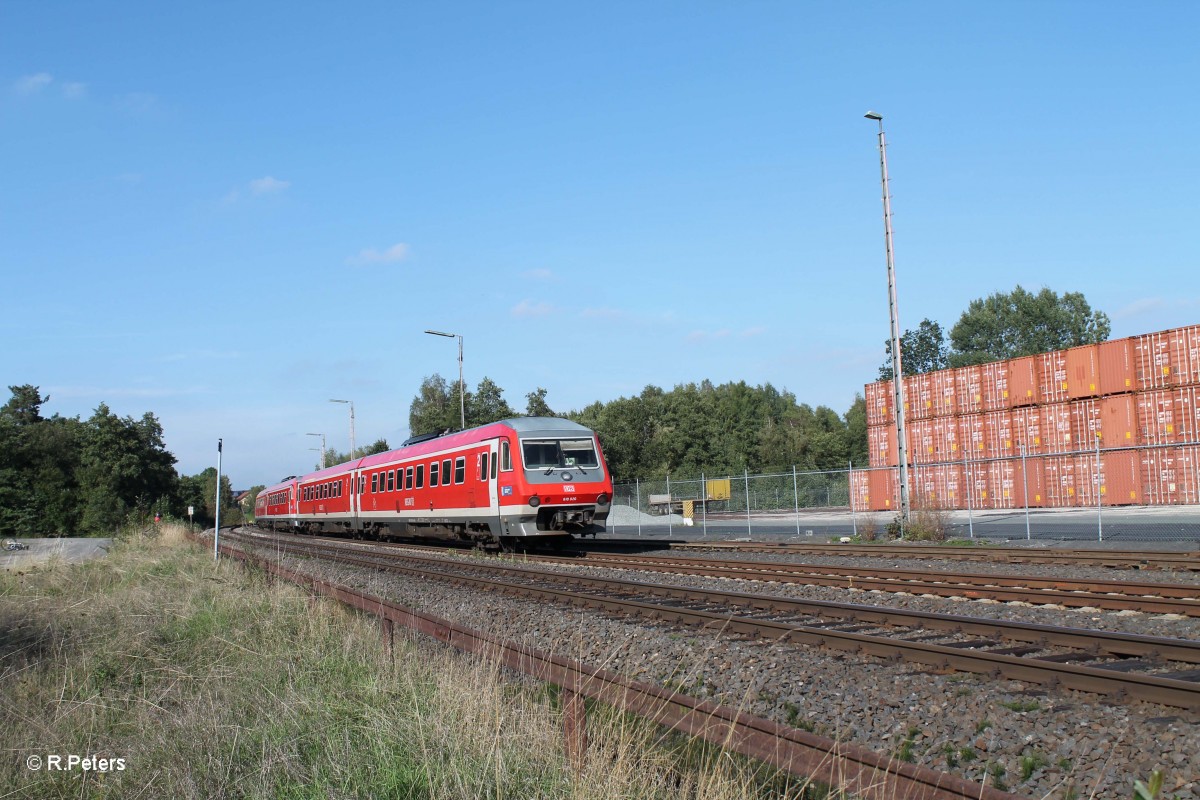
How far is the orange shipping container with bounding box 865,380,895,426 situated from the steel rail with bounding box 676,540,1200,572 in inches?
771

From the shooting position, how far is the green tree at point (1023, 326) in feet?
268

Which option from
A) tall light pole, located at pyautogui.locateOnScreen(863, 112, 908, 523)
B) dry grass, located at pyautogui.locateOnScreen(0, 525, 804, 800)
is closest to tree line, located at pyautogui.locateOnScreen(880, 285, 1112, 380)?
tall light pole, located at pyautogui.locateOnScreen(863, 112, 908, 523)

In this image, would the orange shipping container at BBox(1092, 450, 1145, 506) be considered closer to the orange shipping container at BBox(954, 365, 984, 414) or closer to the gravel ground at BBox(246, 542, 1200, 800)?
the orange shipping container at BBox(954, 365, 984, 414)

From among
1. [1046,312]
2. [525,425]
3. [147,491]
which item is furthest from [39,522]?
[1046,312]

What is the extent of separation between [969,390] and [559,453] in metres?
23.5

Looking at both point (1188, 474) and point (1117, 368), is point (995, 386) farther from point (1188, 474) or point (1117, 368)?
point (1188, 474)

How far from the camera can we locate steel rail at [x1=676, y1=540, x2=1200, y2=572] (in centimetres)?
1456

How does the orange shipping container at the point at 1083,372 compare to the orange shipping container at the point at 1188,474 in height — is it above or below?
above

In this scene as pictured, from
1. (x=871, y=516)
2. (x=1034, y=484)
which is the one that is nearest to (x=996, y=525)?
(x=871, y=516)

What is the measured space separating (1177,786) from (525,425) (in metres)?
16.8

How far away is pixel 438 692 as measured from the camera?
18.8 ft

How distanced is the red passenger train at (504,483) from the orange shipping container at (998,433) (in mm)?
21241

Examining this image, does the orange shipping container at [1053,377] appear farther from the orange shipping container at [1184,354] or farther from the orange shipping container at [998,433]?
the orange shipping container at [1184,354]

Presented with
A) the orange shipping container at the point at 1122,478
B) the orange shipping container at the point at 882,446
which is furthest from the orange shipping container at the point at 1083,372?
the orange shipping container at the point at 882,446
